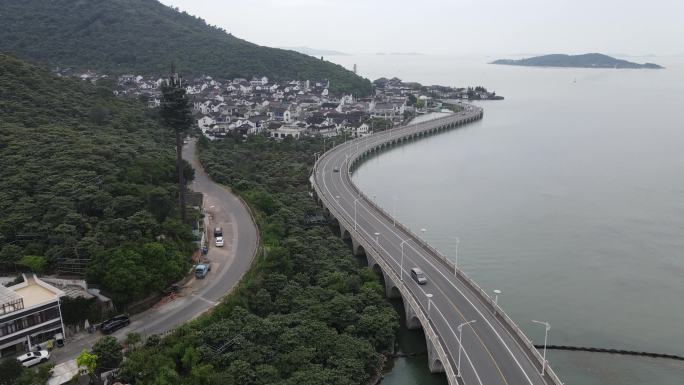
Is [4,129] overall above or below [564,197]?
above

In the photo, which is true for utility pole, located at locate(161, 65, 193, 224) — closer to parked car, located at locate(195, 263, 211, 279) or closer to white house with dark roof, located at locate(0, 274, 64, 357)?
parked car, located at locate(195, 263, 211, 279)

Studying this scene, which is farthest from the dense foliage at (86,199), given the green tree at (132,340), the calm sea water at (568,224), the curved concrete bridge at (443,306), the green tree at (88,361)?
the calm sea water at (568,224)

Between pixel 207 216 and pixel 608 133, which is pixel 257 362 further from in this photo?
pixel 608 133

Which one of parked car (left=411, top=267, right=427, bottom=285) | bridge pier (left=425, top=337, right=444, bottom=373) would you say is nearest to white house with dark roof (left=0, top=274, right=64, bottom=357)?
bridge pier (left=425, top=337, right=444, bottom=373)

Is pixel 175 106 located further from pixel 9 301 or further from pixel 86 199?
pixel 9 301

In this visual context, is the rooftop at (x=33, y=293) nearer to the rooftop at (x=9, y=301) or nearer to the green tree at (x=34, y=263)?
the rooftop at (x=9, y=301)

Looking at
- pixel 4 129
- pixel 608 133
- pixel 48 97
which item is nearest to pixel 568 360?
pixel 4 129

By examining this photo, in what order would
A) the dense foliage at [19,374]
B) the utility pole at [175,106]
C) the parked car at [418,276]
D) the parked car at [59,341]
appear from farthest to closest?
the utility pole at [175,106] < the parked car at [418,276] < the parked car at [59,341] < the dense foliage at [19,374]
